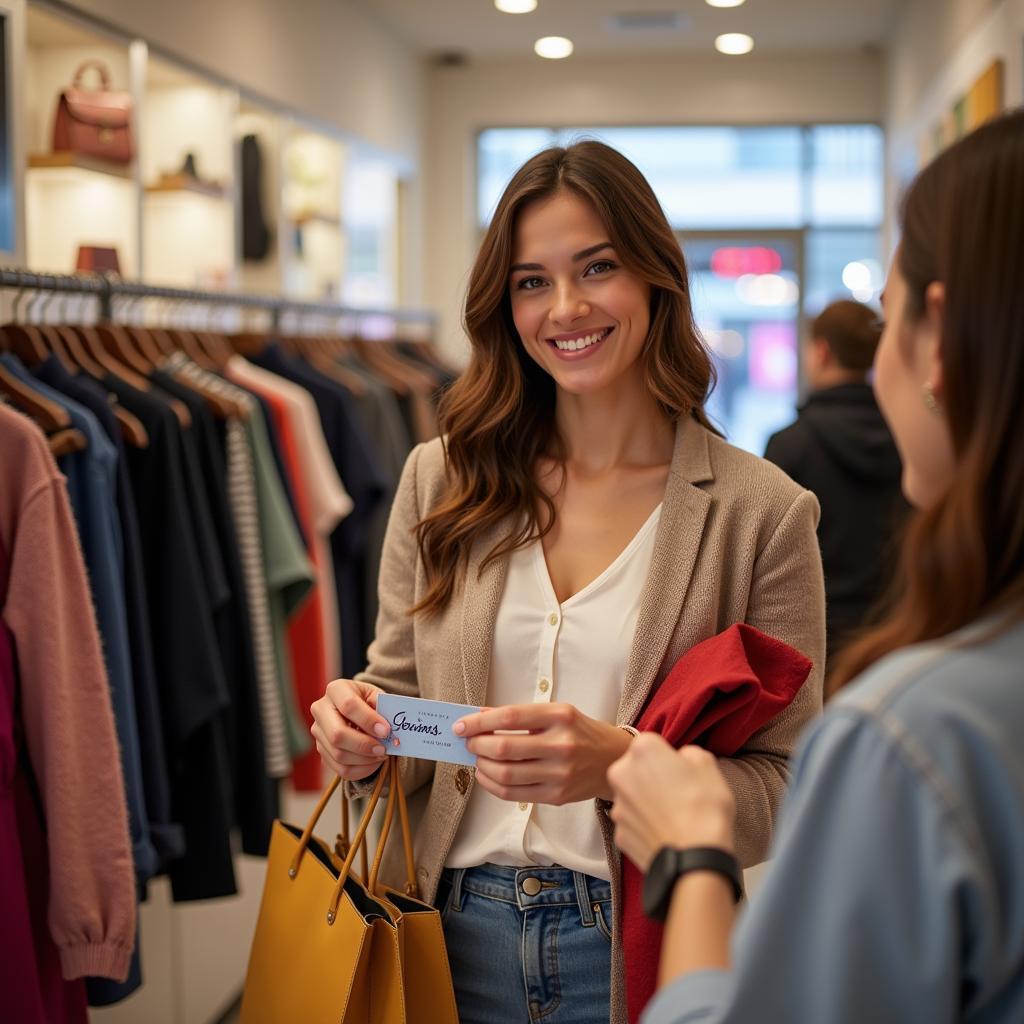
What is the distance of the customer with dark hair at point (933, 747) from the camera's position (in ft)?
2.62

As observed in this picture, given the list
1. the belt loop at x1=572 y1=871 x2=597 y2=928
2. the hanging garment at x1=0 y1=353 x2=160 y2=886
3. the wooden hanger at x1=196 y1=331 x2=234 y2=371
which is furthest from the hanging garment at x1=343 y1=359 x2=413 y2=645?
the belt loop at x1=572 y1=871 x2=597 y2=928

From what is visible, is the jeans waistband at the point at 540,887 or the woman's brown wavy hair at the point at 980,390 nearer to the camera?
the woman's brown wavy hair at the point at 980,390

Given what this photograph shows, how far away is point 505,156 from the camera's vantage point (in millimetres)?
8164

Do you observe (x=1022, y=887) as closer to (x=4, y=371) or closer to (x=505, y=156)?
(x=4, y=371)

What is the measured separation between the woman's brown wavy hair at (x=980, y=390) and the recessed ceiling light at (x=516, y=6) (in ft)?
19.1

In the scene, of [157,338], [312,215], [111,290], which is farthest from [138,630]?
[312,215]

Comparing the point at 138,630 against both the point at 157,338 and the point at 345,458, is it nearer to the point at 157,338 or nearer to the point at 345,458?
the point at 157,338

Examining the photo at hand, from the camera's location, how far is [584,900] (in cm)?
158

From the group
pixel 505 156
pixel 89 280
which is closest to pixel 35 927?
pixel 89 280

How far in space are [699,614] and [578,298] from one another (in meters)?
0.48

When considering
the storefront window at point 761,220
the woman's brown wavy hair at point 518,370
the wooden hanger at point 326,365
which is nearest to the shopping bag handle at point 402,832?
the woman's brown wavy hair at point 518,370

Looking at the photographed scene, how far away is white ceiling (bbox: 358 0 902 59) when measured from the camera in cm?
643

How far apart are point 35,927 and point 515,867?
92 cm

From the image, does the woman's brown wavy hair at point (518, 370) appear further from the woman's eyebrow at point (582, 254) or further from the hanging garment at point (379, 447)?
the hanging garment at point (379, 447)
